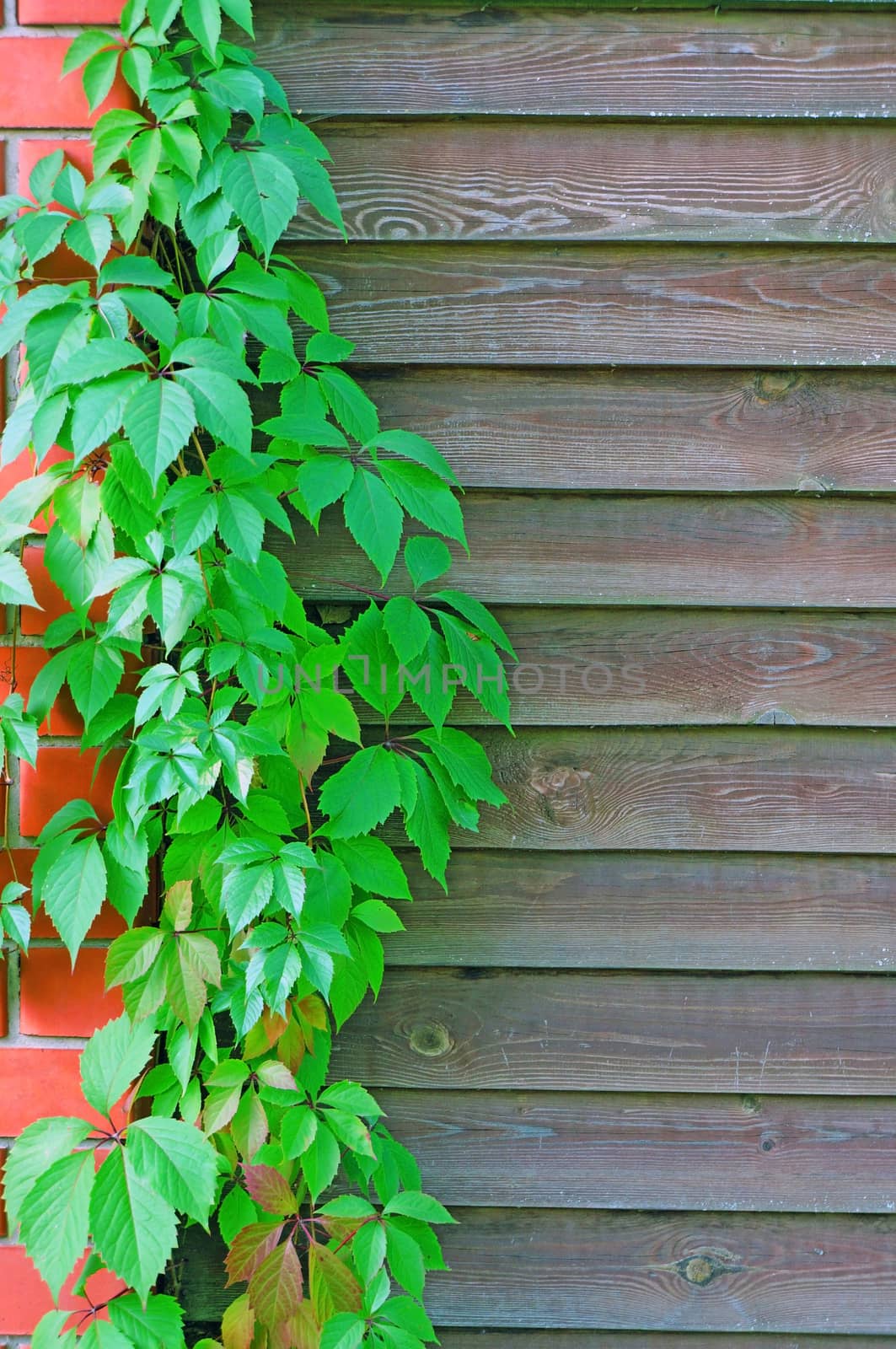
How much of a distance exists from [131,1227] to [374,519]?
747mm

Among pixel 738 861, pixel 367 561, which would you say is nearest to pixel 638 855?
pixel 738 861

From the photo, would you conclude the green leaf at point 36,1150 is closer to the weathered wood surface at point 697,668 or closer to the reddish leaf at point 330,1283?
the reddish leaf at point 330,1283

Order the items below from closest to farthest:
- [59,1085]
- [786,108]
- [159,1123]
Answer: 1. [159,1123]
2. [59,1085]
3. [786,108]

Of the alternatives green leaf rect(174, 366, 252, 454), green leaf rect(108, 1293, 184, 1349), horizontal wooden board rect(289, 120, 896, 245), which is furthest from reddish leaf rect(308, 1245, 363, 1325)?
horizontal wooden board rect(289, 120, 896, 245)

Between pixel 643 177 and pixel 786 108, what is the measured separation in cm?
20

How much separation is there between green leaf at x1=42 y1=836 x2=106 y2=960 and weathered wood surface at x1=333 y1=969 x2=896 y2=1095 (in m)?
0.40

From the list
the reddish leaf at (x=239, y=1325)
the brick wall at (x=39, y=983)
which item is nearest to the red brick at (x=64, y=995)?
the brick wall at (x=39, y=983)

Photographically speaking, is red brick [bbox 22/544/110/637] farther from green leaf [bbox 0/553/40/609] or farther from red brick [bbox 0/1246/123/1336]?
Answer: red brick [bbox 0/1246/123/1336]

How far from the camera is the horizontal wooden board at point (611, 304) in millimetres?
1204

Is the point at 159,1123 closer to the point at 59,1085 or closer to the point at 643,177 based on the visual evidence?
the point at 59,1085

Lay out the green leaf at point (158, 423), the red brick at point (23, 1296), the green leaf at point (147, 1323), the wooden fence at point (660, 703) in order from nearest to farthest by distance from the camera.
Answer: the green leaf at point (158, 423)
the green leaf at point (147, 1323)
the red brick at point (23, 1296)
the wooden fence at point (660, 703)

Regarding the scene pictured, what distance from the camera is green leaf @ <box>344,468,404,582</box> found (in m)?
1.01

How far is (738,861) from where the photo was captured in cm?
126

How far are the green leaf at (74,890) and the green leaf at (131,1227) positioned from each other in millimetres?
234
